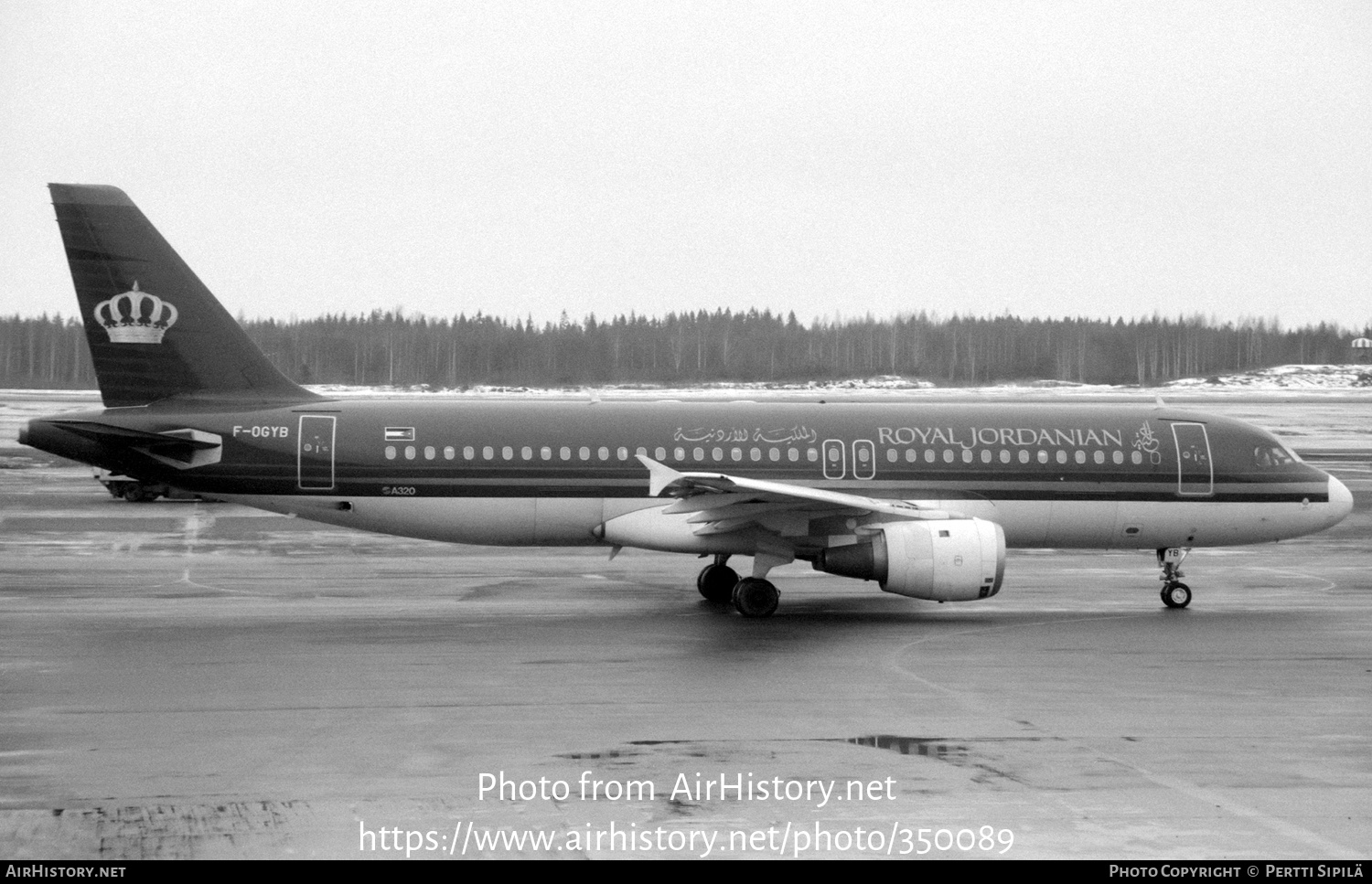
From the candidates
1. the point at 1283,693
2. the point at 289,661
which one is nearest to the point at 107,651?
the point at 289,661

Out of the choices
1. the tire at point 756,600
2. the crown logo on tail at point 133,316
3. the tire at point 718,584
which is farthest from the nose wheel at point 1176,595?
the crown logo on tail at point 133,316

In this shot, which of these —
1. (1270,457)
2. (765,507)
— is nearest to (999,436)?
(1270,457)

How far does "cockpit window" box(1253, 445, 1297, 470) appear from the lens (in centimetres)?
2277

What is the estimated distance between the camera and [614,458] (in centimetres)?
2155

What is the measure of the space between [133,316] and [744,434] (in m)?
9.55

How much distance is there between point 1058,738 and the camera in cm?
1251

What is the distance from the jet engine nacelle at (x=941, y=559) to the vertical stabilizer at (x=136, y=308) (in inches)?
401

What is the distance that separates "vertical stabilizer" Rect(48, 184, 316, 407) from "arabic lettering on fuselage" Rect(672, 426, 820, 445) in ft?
22.3

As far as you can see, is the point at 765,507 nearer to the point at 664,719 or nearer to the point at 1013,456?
the point at 1013,456

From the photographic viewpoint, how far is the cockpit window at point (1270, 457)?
2277cm

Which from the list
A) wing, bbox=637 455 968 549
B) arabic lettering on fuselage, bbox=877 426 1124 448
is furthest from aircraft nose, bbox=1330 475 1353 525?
wing, bbox=637 455 968 549

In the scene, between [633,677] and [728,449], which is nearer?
[633,677]

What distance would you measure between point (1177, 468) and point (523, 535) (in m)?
10.4
